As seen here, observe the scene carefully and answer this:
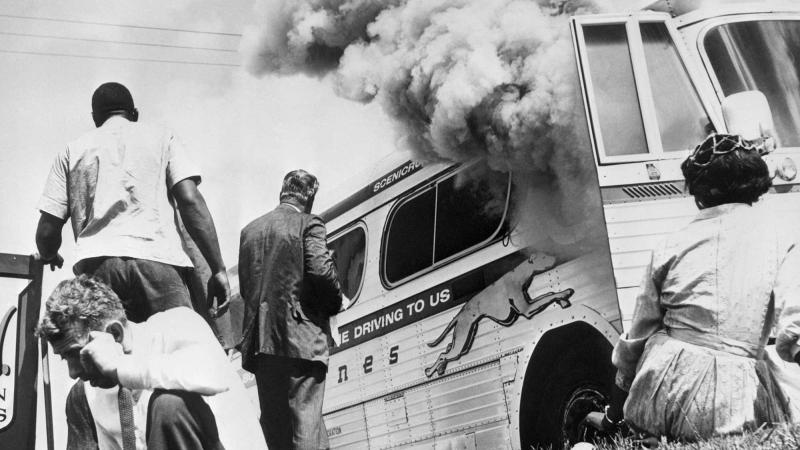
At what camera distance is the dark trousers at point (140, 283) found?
445 centimetres

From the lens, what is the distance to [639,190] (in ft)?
14.4

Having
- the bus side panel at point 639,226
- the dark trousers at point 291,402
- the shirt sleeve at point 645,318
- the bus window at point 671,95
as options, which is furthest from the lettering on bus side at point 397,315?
the shirt sleeve at point 645,318

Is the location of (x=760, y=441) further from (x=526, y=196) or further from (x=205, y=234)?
(x=205, y=234)

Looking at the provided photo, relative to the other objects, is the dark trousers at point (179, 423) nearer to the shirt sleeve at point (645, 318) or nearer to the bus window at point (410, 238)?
the shirt sleeve at point (645, 318)

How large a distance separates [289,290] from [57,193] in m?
1.25

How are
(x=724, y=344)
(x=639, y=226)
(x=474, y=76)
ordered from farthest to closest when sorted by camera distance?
(x=474, y=76), (x=639, y=226), (x=724, y=344)

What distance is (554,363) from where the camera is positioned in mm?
4738

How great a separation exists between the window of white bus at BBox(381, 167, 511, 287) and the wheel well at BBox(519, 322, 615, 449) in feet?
1.91

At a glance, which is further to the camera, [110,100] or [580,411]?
[110,100]

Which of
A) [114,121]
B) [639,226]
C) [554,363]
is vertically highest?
[114,121]

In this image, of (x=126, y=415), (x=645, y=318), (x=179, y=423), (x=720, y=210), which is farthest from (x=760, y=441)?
(x=126, y=415)

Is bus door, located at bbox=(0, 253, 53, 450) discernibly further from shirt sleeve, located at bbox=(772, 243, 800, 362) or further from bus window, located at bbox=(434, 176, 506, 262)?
shirt sleeve, located at bbox=(772, 243, 800, 362)

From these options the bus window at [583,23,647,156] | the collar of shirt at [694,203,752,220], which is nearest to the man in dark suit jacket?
the bus window at [583,23,647,156]

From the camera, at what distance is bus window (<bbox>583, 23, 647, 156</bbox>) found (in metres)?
4.52
